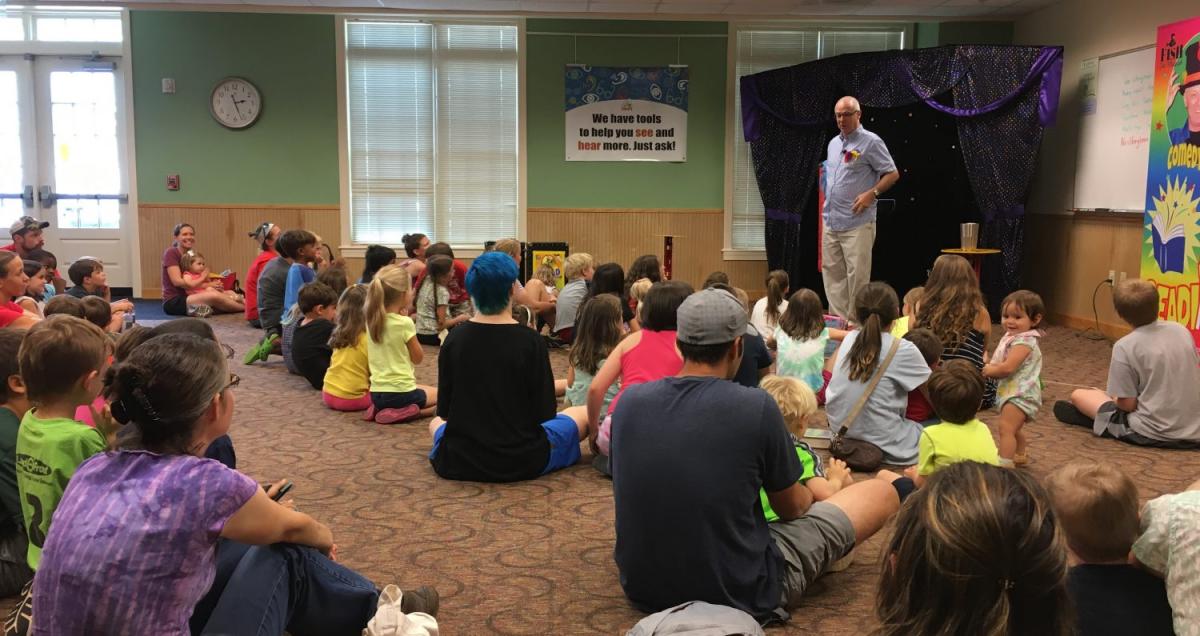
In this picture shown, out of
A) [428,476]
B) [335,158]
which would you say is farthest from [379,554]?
[335,158]

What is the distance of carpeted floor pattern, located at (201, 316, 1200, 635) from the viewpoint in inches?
109

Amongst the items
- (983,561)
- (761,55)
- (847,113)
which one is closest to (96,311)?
(983,561)

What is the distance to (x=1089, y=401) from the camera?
491 cm

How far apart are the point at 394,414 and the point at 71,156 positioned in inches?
294

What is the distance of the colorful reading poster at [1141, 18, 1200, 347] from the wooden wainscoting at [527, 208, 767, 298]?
172 inches

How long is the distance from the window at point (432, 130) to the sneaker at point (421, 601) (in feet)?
26.8

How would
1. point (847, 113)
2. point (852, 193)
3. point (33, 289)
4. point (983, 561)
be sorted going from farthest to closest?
point (852, 193) < point (847, 113) < point (33, 289) < point (983, 561)

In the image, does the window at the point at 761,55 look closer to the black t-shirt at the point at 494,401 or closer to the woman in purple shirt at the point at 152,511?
the black t-shirt at the point at 494,401

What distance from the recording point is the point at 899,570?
4.40ft

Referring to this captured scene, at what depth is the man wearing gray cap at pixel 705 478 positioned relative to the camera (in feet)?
7.84

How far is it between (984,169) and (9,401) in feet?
26.1

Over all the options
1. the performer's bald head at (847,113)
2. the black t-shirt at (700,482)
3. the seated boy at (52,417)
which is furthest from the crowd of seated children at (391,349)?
the performer's bald head at (847,113)

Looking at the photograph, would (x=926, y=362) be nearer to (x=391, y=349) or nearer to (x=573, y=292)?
(x=391, y=349)

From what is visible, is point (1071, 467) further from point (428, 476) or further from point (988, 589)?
point (428, 476)
